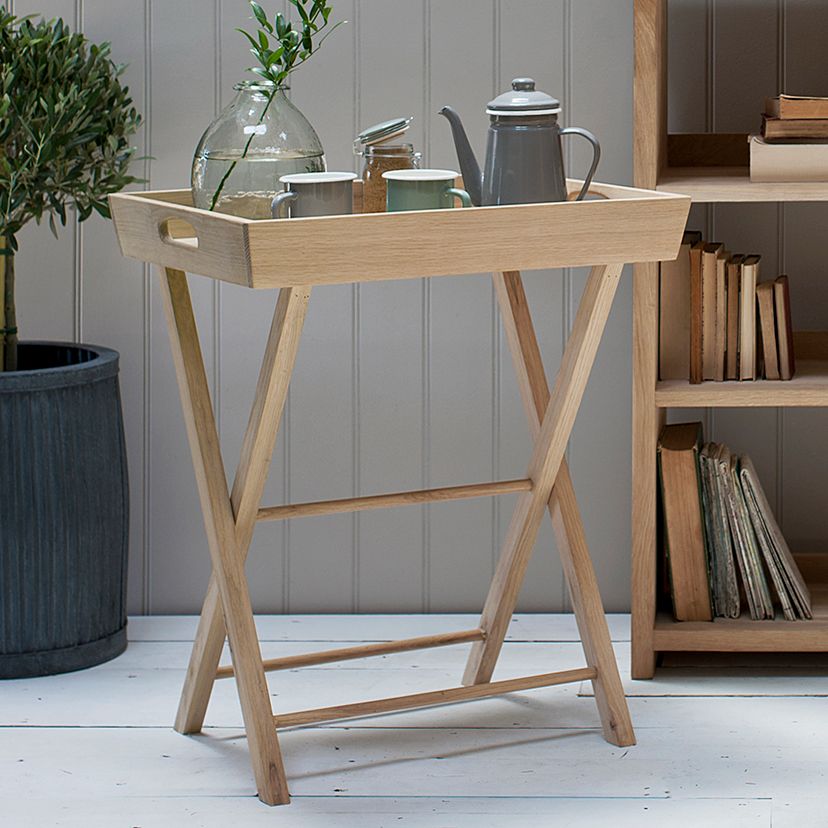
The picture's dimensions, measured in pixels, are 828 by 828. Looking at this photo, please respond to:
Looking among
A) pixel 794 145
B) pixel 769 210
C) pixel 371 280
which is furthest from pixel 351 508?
A: pixel 769 210

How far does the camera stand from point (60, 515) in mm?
2670

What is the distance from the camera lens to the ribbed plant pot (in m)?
2.63

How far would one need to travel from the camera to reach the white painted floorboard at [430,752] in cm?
214

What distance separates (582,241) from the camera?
2.12 m

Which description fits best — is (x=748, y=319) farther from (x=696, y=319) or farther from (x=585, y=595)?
(x=585, y=595)

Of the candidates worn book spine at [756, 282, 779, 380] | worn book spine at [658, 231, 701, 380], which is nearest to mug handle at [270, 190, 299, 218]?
worn book spine at [658, 231, 701, 380]

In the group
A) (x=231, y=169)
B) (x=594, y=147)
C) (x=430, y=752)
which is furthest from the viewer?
(x=430, y=752)

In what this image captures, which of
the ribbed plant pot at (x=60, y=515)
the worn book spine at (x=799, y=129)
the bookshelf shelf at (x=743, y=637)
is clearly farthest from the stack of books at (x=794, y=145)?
the ribbed plant pot at (x=60, y=515)

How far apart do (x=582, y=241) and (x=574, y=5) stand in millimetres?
982

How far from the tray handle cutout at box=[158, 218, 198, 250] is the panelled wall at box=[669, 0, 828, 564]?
1.11 metres

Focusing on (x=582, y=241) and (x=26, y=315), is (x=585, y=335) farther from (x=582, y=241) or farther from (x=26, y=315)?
(x=26, y=315)

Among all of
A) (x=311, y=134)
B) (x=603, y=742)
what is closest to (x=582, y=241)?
(x=311, y=134)

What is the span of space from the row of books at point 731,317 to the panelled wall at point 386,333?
1.11 feet

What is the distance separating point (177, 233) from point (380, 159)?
355 mm
